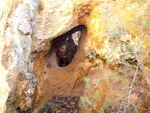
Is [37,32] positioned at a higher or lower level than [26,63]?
higher

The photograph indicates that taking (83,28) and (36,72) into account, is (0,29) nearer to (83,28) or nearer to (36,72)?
(36,72)

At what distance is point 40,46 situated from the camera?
3570mm

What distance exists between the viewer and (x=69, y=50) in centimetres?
663

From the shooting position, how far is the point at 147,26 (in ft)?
8.67

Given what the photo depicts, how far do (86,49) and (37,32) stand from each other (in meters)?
1.51

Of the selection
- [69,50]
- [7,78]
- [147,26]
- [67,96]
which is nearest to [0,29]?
[7,78]

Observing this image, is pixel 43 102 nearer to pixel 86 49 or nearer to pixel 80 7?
pixel 86 49

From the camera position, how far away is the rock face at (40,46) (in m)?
2.40

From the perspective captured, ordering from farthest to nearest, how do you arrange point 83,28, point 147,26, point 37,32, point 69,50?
point 69,50 < point 83,28 < point 37,32 < point 147,26

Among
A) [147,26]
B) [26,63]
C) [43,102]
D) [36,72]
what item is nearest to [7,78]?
[26,63]

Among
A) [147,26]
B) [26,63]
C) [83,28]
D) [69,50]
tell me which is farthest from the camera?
[69,50]

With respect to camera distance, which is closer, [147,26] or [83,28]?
[147,26]

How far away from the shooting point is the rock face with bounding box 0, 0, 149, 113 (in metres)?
2.40

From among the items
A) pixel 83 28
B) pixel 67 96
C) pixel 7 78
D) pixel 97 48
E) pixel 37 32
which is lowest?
pixel 67 96
